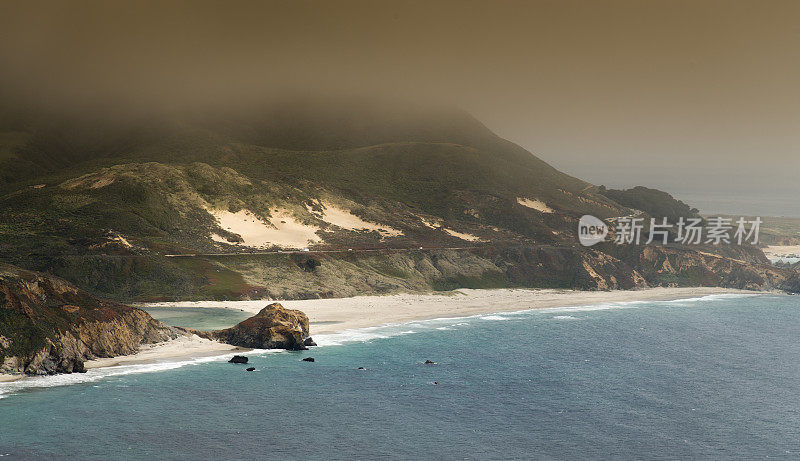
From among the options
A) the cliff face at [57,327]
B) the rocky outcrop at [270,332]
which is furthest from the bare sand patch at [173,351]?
the rocky outcrop at [270,332]

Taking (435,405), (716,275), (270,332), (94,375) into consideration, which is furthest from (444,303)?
(716,275)

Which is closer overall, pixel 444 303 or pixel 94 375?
pixel 94 375

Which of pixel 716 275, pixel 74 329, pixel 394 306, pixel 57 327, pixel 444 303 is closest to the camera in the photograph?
pixel 57 327

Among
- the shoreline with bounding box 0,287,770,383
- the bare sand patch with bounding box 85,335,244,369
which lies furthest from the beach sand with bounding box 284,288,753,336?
the bare sand patch with bounding box 85,335,244,369

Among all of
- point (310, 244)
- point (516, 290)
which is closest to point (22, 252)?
point (310, 244)

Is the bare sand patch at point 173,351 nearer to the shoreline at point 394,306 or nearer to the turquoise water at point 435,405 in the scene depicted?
the shoreline at point 394,306

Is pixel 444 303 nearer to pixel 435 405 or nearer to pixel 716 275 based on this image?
pixel 435 405
